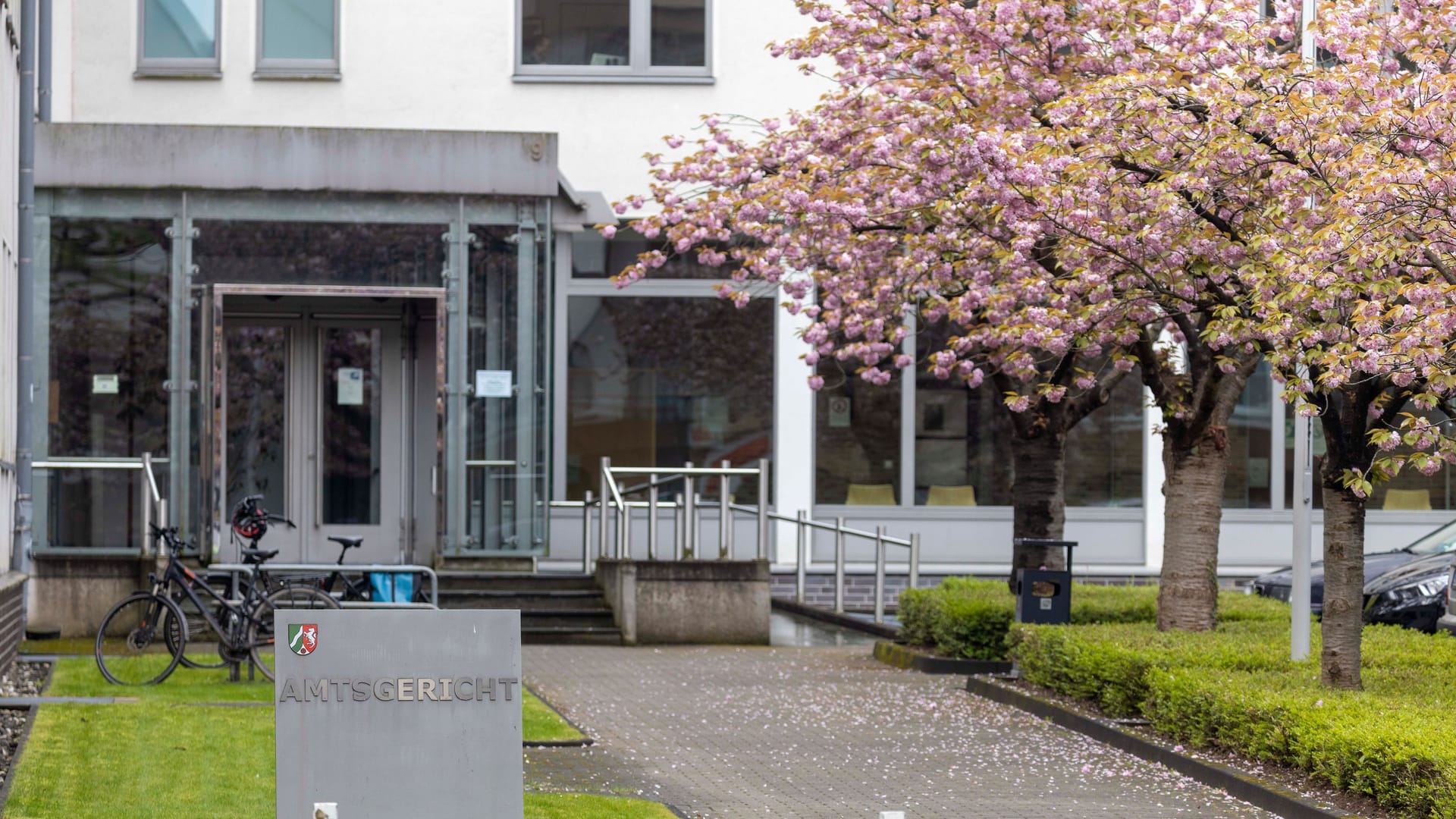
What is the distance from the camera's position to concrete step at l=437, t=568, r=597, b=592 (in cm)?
1800

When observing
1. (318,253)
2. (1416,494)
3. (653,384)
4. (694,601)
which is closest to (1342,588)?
(694,601)

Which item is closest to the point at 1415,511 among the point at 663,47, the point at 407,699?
the point at 663,47

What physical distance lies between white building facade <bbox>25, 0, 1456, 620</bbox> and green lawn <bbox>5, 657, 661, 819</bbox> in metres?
6.30

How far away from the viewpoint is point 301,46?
21781mm

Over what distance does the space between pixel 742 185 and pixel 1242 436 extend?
9269 millimetres

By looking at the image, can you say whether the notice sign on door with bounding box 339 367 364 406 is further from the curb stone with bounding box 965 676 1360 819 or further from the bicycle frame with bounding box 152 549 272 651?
the curb stone with bounding box 965 676 1360 819

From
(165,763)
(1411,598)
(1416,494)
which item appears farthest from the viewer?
(1416,494)

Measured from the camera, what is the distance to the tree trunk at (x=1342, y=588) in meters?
10.4

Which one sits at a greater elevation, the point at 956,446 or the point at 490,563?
the point at 956,446

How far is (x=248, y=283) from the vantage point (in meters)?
18.2

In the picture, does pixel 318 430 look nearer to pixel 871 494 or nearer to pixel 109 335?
pixel 109 335

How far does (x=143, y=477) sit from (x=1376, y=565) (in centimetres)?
1137

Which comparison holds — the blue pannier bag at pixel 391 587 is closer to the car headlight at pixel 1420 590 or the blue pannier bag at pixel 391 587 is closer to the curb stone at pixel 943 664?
the curb stone at pixel 943 664

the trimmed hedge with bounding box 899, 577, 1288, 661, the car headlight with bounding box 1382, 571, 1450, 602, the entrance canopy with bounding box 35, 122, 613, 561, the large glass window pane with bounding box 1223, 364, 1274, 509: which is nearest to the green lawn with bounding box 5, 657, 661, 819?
the trimmed hedge with bounding box 899, 577, 1288, 661
